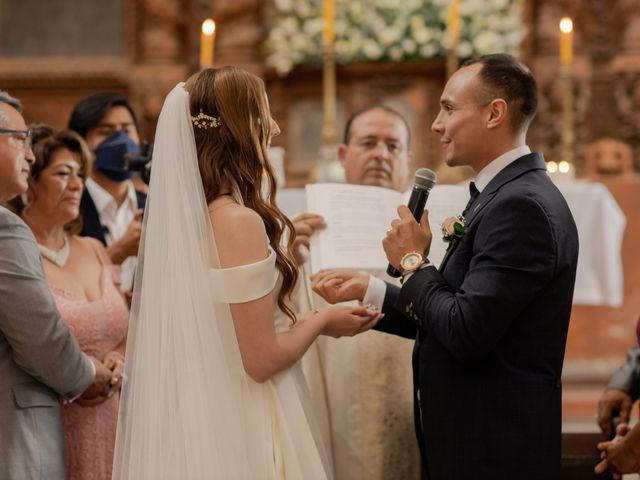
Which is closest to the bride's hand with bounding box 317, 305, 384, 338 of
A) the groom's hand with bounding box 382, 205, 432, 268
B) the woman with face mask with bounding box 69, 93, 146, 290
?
the groom's hand with bounding box 382, 205, 432, 268

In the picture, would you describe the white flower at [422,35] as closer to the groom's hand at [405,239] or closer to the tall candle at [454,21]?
the tall candle at [454,21]

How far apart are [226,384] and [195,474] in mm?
266

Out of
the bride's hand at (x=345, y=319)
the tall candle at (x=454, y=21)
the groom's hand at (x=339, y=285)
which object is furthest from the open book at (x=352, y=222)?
the tall candle at (x=454, y=21)

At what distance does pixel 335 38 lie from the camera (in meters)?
7.25

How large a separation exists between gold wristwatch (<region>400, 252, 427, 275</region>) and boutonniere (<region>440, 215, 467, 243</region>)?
4.5 inches

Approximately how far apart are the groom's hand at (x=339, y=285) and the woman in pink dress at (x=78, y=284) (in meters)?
0.83

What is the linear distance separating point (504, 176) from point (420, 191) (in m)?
0.26

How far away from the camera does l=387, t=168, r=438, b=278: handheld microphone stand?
2.75m

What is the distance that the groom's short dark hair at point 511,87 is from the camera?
2.73 m

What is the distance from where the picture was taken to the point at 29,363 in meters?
2.70

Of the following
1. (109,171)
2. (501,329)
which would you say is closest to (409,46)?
(109,171)

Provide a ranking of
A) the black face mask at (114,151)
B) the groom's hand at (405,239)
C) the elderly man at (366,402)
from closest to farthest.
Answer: the groom's hand at (405,239) → the elderly man at (366,402) → the black face mask at (114,151)

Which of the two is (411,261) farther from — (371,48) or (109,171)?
(371,48)

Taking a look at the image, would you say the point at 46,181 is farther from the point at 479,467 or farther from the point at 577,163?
the point at 577,163
